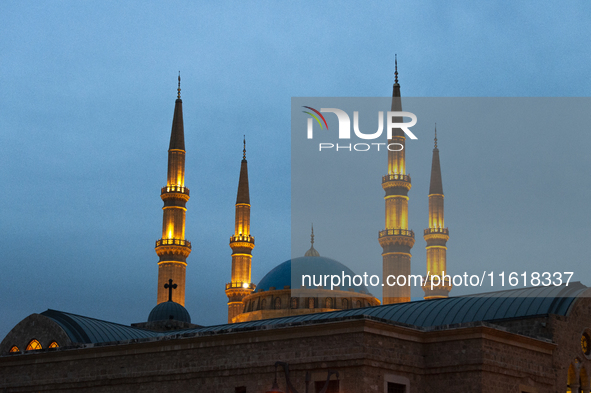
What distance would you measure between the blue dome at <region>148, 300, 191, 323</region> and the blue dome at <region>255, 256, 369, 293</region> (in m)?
6.18

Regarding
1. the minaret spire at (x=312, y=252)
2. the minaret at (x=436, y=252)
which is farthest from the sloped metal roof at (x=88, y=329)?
the minaret at (x=436, y=252)

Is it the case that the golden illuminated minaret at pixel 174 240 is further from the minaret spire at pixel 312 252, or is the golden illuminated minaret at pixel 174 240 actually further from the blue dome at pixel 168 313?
the blue dome at pixel 168 313

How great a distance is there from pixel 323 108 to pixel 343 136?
3.71 meters

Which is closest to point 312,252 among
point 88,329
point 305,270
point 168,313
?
point 305,270

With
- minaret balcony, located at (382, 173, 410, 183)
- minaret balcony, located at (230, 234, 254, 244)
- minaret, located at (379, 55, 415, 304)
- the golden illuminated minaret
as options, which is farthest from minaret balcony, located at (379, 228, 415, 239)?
the golden illuminated minaret

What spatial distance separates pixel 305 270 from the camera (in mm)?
47156

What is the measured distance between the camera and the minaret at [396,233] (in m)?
60.1

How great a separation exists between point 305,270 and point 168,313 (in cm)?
859

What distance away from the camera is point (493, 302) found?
87.4 ft

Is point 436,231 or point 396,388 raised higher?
point 436,231

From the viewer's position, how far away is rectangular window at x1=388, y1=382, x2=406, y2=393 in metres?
22.4

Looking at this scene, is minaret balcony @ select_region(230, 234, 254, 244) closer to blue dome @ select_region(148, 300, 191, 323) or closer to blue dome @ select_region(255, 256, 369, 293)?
blue dome @ select_region(255, 256, 369, 293)

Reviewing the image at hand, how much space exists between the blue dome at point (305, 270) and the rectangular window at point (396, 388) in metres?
23.6

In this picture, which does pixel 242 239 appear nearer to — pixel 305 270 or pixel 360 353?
pixel 305 270
